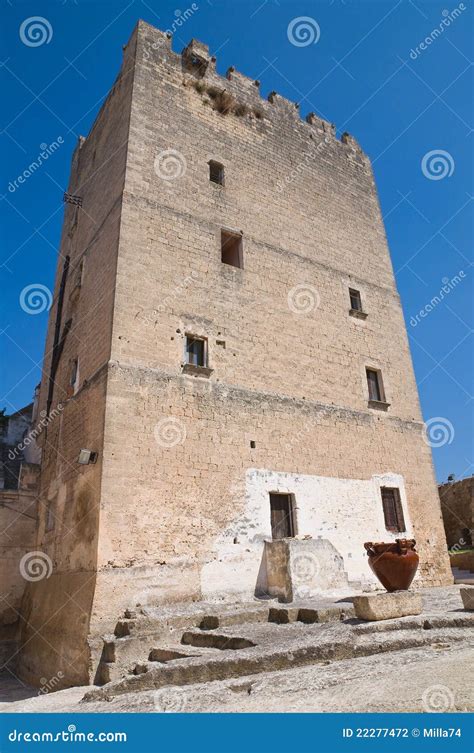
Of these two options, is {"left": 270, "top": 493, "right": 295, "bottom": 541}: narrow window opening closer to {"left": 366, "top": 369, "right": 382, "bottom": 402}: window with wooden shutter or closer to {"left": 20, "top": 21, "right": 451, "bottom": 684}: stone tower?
{"left": 20, "top": 21, "right": 451, "bottom": 684}: stone tower

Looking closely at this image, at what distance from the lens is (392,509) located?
512 inches

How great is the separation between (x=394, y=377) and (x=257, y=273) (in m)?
5.07

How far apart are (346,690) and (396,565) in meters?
3.65

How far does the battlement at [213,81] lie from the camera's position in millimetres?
13469

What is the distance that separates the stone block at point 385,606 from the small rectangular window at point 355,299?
373 inches

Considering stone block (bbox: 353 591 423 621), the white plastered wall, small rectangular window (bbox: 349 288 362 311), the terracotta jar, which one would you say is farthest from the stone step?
small rectangular window (bbox: 349 288 362 311)

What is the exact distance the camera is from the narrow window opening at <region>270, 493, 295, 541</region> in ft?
35.7

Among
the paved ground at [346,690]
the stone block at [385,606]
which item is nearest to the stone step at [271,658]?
the paved ground at [346,690]

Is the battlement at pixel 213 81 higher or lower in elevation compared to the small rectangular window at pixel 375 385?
higher

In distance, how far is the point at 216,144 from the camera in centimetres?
1375

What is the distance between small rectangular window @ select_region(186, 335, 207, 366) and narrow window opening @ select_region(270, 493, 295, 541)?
328cm

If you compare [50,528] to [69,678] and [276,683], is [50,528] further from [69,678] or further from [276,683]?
[276,683]

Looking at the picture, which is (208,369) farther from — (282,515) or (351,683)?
(351,683)

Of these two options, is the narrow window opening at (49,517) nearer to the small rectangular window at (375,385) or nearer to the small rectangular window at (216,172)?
the small rectangular window at (375,385)
